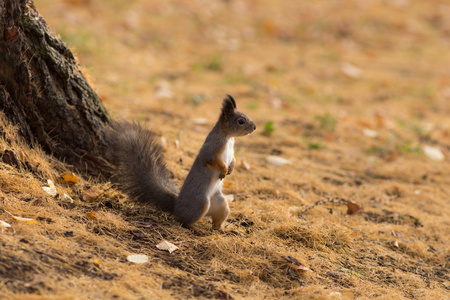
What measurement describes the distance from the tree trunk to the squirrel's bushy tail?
0.72ft

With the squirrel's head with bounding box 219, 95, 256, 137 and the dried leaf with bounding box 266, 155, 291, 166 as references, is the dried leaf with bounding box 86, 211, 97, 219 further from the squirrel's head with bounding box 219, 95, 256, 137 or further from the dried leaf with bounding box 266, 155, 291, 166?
the dried leaf with bounding box 266, 155, 291, 166

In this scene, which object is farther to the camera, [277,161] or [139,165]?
[277,161]

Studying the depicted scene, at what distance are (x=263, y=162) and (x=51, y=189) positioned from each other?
1.96m

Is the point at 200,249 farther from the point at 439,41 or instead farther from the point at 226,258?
the point at 439,41

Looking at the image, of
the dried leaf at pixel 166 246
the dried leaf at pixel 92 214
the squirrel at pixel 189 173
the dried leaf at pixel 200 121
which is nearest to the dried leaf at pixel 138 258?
the dried leaf at pixel 166 246

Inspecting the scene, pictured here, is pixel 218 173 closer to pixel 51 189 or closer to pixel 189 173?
pixel 189 173

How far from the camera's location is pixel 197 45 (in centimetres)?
775

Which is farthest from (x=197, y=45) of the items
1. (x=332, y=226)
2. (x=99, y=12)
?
(x=332, y=226)

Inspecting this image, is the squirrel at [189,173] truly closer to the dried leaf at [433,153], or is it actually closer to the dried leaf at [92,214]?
the dried leaf at [92,214]

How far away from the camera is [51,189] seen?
9.02 feet

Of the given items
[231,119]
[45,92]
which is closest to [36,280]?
[45,92]

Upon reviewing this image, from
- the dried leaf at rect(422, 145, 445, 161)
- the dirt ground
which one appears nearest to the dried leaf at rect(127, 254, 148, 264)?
the dirt ground

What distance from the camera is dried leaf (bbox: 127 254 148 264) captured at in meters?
2.30

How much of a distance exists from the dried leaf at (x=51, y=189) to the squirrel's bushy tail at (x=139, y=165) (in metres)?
0.40
